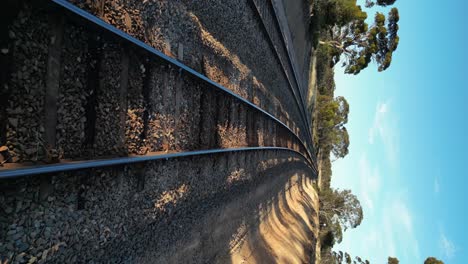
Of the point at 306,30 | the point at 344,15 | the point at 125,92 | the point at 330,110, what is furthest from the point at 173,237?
the point at 330,110

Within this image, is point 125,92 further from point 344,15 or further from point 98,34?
point 344,15

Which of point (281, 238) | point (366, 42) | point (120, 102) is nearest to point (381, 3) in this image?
point (366, 42)

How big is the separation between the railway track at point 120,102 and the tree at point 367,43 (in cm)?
3078

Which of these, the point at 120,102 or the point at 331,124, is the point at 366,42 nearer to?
the point at 331,124

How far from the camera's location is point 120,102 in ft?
15.6

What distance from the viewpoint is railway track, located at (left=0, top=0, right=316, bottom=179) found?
12.1 ft

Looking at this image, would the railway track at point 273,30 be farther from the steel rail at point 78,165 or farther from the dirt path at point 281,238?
the steel rail at point 78,165

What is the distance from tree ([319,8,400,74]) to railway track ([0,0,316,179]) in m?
30.8

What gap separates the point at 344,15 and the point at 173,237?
2507cm

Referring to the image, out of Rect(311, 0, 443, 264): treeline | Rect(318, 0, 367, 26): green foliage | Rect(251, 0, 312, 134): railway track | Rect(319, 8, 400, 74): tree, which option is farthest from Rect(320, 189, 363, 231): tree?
Rect(251, 0, 312, 134): railway track

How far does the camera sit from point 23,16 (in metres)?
3.36

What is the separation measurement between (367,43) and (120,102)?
35.8 m

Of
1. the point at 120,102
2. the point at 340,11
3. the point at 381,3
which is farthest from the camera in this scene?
the point at 381,3

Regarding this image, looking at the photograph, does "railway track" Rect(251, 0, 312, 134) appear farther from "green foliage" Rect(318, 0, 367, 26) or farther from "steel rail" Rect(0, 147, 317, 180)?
"green foliage" Rect(318, 0, 367, 26)
